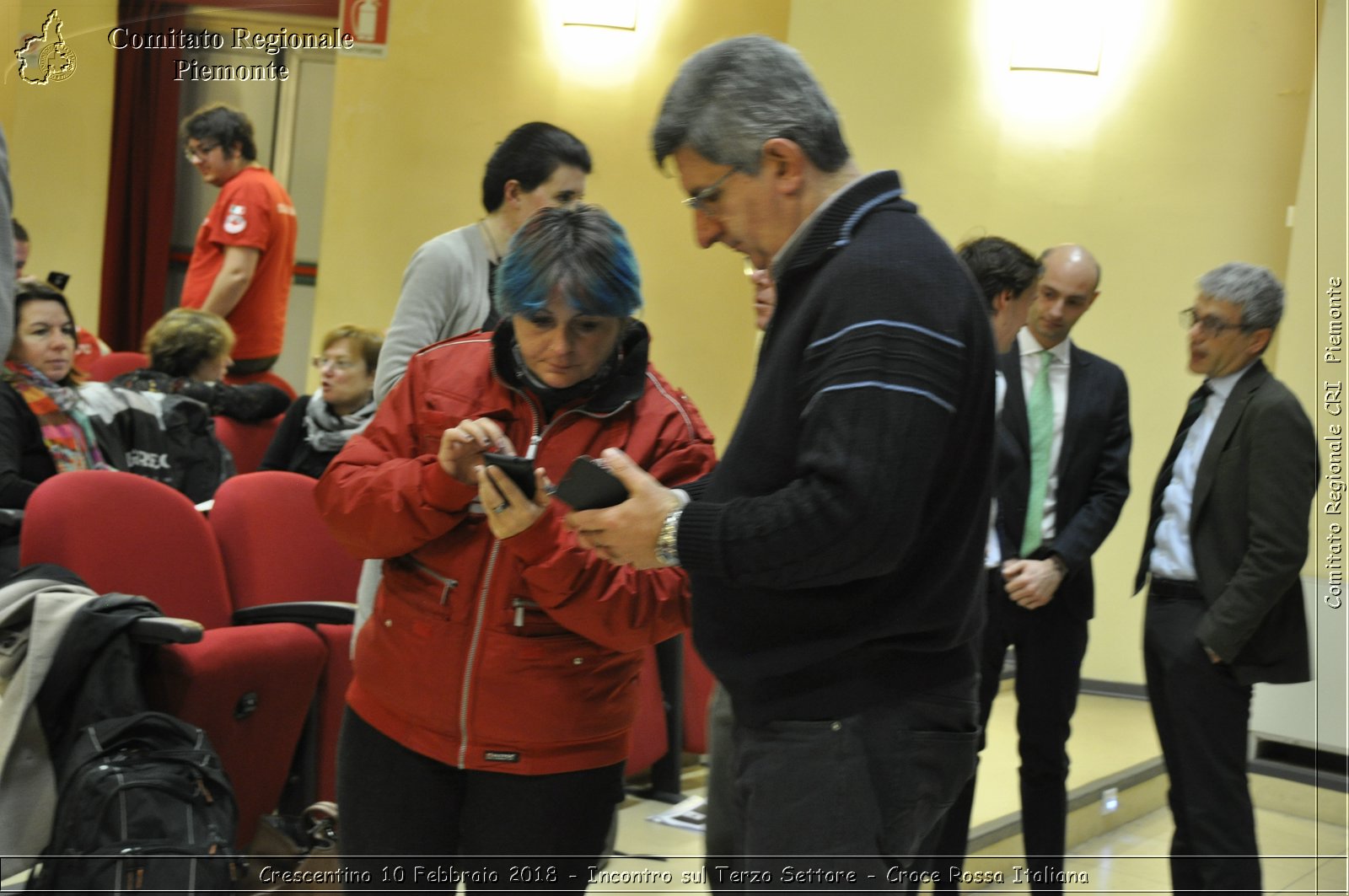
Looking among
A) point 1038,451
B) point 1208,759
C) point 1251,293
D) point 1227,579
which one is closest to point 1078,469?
point 1038,451

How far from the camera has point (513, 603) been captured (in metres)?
1.69

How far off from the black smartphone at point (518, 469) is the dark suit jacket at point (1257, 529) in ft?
6.66

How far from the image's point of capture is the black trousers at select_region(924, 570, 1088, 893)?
312cm

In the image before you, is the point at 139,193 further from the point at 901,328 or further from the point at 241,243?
the point at 901,328

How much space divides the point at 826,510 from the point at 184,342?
3.41 m

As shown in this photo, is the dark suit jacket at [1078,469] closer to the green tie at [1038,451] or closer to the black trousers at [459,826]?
the green tie at [1038,451]

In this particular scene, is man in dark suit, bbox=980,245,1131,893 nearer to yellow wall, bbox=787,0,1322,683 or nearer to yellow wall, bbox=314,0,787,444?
yellow wall, bbox=787,0,1322,683

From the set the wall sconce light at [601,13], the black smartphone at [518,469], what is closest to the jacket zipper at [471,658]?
the black smartphone at [518,469]

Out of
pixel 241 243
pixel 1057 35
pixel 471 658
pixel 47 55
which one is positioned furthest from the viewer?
pixel 1057 35

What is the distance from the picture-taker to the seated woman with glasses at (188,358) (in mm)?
4039

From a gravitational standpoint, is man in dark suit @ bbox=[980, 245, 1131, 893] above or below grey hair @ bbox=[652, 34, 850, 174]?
below

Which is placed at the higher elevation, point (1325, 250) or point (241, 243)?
point (1325, 250)

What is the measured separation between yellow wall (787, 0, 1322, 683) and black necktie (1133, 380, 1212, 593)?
7.38 feet

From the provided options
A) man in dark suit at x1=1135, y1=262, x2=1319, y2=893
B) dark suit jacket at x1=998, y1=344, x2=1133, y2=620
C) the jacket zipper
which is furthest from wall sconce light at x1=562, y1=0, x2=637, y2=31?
the jacket zipper
